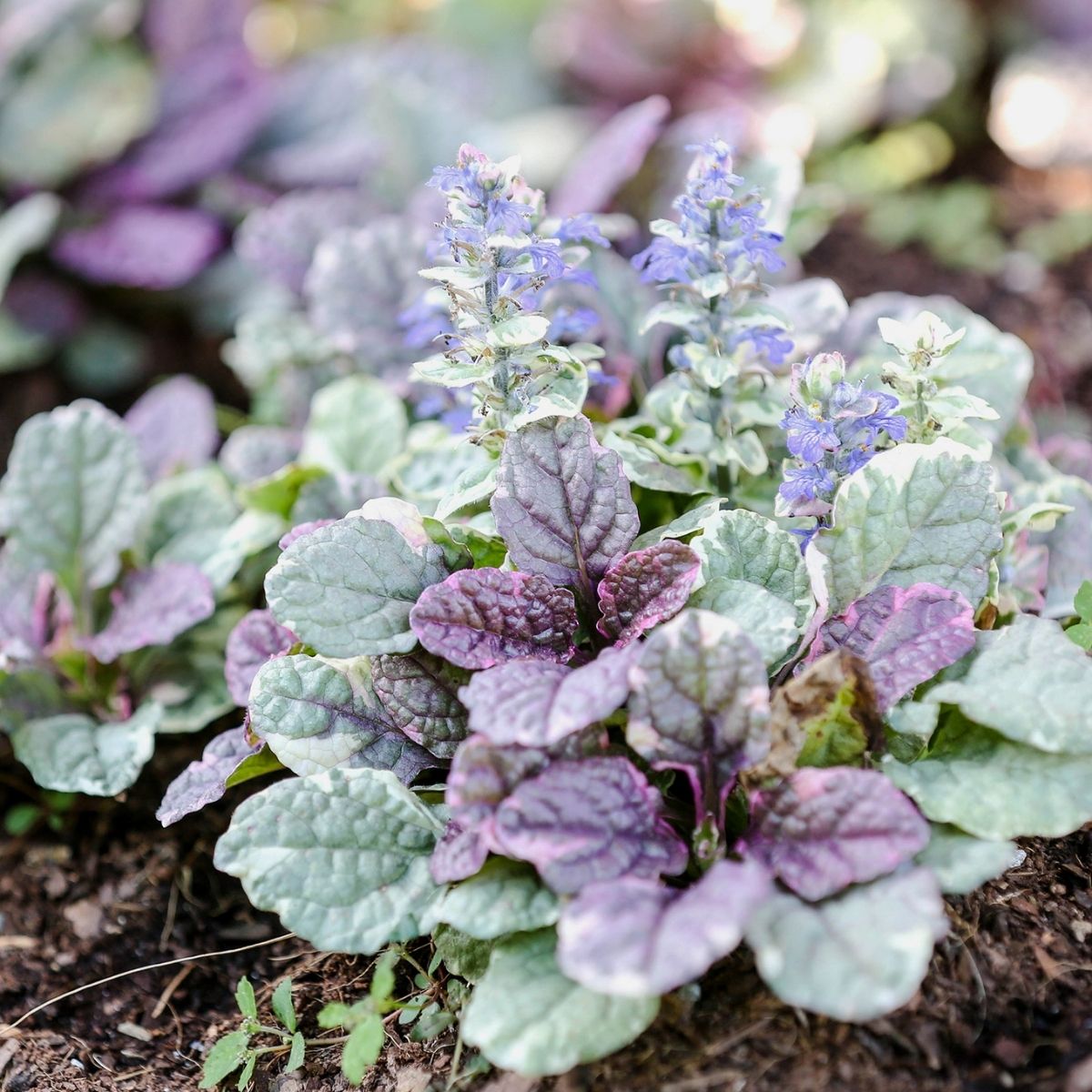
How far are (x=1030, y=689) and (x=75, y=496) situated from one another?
1447 millimetres

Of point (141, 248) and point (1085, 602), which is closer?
point (1085, 602)

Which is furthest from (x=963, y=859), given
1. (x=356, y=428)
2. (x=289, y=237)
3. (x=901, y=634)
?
(x=289, y=237)

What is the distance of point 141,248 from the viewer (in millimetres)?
2783

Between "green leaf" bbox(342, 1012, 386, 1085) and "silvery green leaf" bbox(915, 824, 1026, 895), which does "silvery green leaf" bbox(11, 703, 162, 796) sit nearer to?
"green leaf" bbox(342, 1012, 386, 1085)

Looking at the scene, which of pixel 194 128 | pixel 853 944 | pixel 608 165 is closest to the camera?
pixel 853 944

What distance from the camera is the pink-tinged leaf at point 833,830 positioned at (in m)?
1.16

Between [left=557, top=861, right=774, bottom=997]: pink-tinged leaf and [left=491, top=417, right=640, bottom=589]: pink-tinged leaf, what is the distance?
43cm

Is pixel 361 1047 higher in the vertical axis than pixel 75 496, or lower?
lower

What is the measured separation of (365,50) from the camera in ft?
10.9

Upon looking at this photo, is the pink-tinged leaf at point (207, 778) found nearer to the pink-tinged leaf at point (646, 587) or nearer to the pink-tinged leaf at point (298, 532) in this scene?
the pink-tinged leaf at point (298, 532)

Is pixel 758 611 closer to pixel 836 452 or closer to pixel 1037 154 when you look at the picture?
pixel 836 452

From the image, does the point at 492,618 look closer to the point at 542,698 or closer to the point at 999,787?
the point at 542,698

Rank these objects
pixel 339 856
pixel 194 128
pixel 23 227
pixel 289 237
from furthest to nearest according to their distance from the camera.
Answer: pixel 194 128 → pixel 23 227 → pixel 289 237 → pixel 339 856

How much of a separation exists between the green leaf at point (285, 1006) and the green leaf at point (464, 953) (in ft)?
0.65
